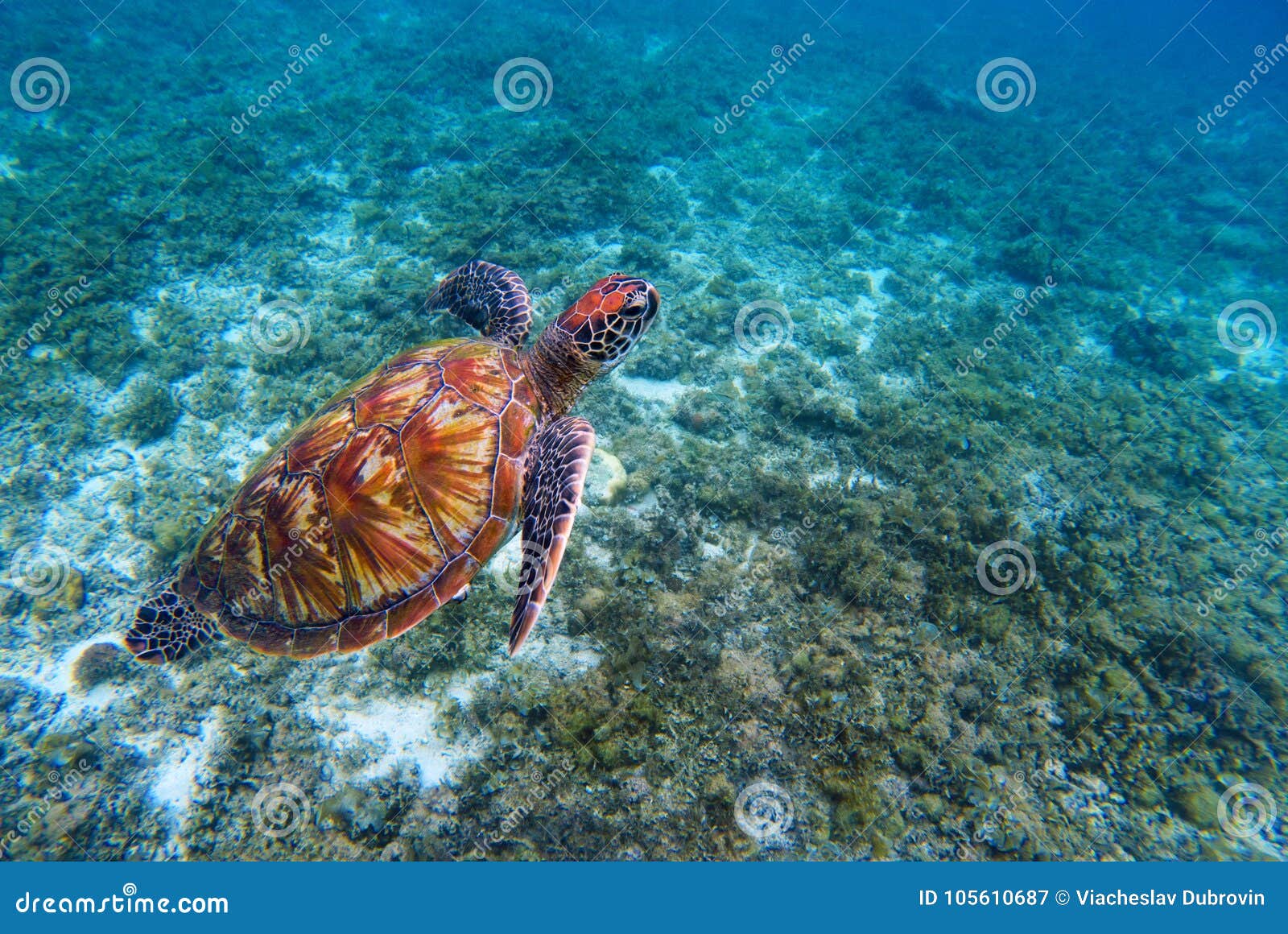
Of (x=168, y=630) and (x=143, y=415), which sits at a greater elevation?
(x=168, y=630)

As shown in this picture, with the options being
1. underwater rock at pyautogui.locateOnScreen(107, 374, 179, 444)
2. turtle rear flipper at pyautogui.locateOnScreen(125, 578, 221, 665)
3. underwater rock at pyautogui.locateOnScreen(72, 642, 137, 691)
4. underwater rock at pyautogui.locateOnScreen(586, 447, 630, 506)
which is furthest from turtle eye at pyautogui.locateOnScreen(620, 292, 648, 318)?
underwater rock at pyautogui.locateOnScreen(107, 374, 179, 444)

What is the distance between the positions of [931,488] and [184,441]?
7.45 m

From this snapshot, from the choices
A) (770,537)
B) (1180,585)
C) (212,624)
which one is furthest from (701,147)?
(212,624)

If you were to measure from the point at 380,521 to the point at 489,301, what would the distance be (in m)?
2.43

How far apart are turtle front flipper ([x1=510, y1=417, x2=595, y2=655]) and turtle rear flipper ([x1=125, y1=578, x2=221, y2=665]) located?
2.14 metres

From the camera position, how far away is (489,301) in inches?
172

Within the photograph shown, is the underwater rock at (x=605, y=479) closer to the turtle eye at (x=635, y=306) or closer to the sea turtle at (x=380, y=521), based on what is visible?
the sea turtle at (x=380, y=521)

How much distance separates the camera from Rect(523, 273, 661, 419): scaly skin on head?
11.0 feet

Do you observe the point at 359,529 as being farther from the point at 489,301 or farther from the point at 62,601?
the point at 62,601

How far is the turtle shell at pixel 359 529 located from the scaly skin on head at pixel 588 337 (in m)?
A: 0.73

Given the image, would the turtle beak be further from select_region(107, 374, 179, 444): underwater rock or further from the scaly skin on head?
select_region(107, 374, 179, 444): underwater rock

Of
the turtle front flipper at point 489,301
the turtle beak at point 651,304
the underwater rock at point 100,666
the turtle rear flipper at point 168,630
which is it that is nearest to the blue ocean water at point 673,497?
the underwater rock at point 100,666

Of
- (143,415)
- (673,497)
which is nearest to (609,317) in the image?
(673,497)

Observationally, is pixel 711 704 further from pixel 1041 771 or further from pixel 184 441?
pixel 184 441
